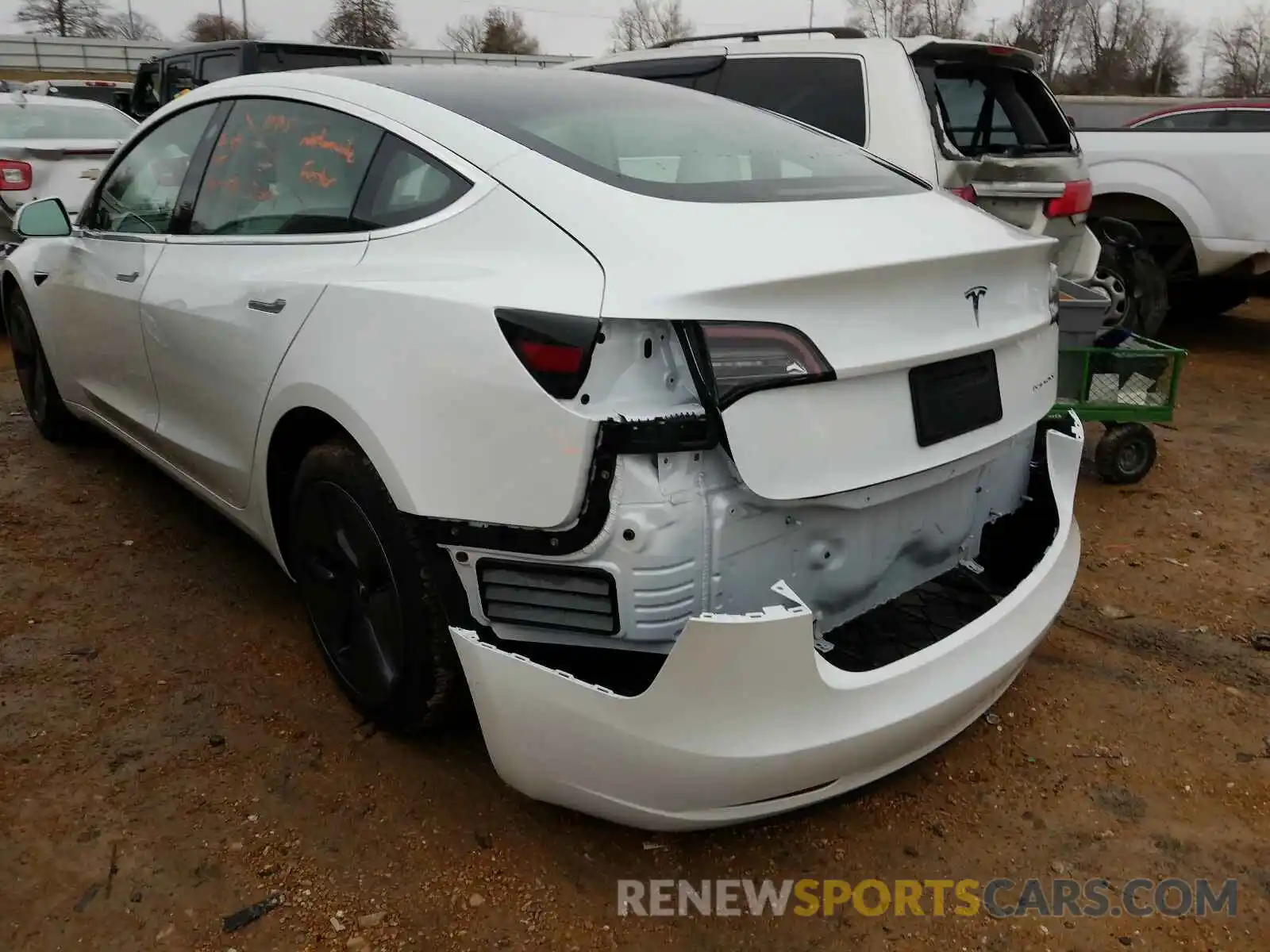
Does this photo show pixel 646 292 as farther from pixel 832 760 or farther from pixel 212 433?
pixel 212 433

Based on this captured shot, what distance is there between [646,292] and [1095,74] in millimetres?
46473

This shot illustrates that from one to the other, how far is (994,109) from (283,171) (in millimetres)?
3593

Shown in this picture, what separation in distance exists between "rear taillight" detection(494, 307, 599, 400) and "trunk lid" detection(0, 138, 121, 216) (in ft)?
22.4

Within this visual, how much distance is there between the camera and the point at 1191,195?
6602mm

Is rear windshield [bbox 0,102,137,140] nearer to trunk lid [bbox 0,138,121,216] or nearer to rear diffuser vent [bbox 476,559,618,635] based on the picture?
trunk lid [bbox 0,138,121,216]

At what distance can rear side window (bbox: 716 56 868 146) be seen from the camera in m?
4.55

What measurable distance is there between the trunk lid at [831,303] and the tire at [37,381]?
3.50 m

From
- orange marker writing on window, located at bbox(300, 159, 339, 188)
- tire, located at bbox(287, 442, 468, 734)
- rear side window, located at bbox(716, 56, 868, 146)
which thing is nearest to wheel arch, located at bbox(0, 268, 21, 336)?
orange marker writing on window, located at bbox(300, 159, 339, 188)

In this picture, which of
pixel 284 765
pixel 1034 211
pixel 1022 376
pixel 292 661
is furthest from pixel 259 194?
pixel 1034 211

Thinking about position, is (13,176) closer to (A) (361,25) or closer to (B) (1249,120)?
(B) (1249,120)

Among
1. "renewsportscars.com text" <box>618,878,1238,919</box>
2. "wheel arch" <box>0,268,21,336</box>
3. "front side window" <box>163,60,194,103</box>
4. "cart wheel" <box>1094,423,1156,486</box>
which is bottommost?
"renewsportscars.com text" <box>618,878,1238,919</box>

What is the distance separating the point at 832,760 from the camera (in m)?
1.88

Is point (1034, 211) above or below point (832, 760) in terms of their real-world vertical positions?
above

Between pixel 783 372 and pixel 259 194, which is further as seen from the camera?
pixel 259 194
